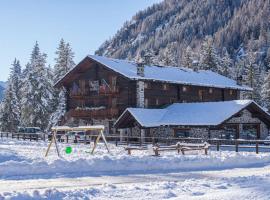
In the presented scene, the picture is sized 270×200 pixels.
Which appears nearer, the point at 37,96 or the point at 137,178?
the point at 137,178

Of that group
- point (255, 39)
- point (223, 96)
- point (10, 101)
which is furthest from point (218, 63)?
point (255, 39)

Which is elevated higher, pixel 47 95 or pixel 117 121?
pixel 47 95

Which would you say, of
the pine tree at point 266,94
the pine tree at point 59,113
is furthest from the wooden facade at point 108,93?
the pine tree at point 266,94

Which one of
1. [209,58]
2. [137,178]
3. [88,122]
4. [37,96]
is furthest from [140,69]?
[137,178]

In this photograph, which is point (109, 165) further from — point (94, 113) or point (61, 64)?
point (61, 64)

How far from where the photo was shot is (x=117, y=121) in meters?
46.7

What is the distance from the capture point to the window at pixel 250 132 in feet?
154

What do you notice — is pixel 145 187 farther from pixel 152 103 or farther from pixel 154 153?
pixel 152 103

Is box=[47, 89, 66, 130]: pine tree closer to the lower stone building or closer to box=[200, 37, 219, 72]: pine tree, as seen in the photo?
the lower stone building

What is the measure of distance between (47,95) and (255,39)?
152 meters

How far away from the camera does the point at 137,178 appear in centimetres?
1753

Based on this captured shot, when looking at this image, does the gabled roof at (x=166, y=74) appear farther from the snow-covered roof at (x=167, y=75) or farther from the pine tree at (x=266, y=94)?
the pine tree at (x=266, y=94)

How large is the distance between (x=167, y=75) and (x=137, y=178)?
3510 centimetres

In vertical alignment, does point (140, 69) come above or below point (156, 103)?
above
